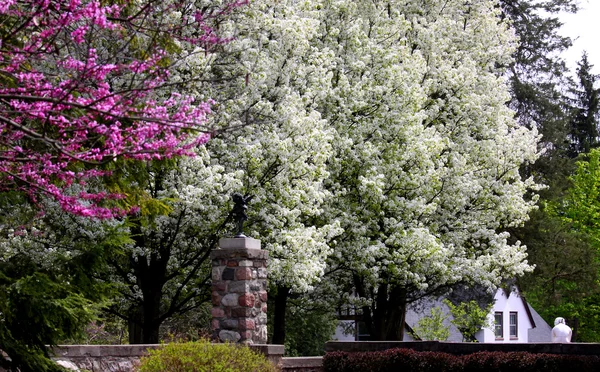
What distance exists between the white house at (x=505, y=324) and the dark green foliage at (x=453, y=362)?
17697mm

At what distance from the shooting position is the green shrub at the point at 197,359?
37.6 ft

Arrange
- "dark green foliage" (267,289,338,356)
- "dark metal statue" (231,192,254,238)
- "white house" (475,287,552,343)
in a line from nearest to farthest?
"dark metal statue" (231,192,254,238)
"dark green foliage" (267,289,338,356)
"white house" (475,287,552,343)

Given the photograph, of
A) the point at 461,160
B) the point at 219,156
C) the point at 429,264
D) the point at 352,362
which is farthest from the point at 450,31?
the point at 352,362

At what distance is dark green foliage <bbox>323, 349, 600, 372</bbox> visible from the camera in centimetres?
1434

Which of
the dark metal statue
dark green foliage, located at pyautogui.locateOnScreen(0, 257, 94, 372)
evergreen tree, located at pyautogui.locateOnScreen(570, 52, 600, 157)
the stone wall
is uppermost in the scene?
evergreen tree, located at pyautogui.locateOnScreen(570, 52, 600, 157)

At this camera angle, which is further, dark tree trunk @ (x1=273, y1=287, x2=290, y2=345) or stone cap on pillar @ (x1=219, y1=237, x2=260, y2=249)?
dark tree trunk @ (x1=273, y1=287, x2=290, y2=345)

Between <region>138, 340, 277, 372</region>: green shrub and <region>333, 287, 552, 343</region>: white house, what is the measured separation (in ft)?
76.0

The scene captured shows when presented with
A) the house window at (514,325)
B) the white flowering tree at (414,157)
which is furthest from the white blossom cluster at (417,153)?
the house window at (514,325)

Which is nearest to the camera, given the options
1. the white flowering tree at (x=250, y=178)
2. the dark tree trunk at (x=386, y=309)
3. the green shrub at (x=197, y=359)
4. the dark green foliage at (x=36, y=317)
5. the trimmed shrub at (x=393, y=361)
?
the dark green foliage at (x=36, y=317)

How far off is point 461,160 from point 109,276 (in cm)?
984

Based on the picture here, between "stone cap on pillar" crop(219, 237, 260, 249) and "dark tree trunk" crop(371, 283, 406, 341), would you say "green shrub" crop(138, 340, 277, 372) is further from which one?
"dark tree trunk" crop(371, 283, 406, 341)

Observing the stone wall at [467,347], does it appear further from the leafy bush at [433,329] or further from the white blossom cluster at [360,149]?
the leafy bush at [433,329]

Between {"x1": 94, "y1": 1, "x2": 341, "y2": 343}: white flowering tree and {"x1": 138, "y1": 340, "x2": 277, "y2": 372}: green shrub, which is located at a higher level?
{"x1": 94, "y1": 1, "x2": 341, "y2": 343}: white flowering tree

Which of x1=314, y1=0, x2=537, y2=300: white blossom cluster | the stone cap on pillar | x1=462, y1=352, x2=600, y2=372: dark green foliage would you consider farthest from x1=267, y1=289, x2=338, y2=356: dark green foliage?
the stone cap on pillar
